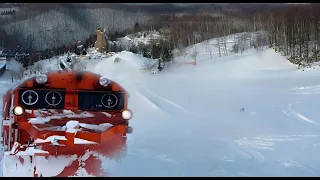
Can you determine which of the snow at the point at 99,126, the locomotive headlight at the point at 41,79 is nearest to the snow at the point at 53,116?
the snow at the point at 99,126

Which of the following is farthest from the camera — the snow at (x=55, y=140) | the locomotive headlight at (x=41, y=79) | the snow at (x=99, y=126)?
Answer: the locomotive headlight at (x=41, y=79)

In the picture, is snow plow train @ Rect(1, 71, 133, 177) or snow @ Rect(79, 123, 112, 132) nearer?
snow plow train @ Rect(1, 71, 133, 177)

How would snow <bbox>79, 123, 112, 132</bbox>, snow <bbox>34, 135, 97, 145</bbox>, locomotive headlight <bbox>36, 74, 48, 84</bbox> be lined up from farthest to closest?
locomotive headlight <bbox>36, 74, 48, 84</bbox>, snow <bbox>79, 123, 112, 132</bbox>, snow <bbox>34, 135, 97, 145</bbox>

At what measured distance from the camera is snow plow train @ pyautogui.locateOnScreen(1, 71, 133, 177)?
274 cm

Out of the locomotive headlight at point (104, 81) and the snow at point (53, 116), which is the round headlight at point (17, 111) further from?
the locomotive headlight at point (104, 81)

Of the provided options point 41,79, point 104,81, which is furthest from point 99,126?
point 41,79

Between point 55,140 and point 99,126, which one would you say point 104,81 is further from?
point 55,140

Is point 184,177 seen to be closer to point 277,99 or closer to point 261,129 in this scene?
point 261,129

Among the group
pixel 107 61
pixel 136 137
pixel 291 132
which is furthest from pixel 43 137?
pixel 291 132

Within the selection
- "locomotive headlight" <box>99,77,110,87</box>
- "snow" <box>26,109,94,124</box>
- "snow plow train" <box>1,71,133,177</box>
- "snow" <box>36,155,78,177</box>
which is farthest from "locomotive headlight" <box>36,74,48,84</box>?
"snow" <box>36,155,78,177</box>

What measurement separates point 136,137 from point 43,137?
196 cm

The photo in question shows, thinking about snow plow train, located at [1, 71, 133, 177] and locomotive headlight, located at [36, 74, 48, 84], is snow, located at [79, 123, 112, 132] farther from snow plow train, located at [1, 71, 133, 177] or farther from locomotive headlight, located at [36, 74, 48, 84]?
locomotive headlight, located at [36, 74, 48, 84]

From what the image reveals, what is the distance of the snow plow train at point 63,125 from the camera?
108 inches

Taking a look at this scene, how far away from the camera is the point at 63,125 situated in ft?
9.73
